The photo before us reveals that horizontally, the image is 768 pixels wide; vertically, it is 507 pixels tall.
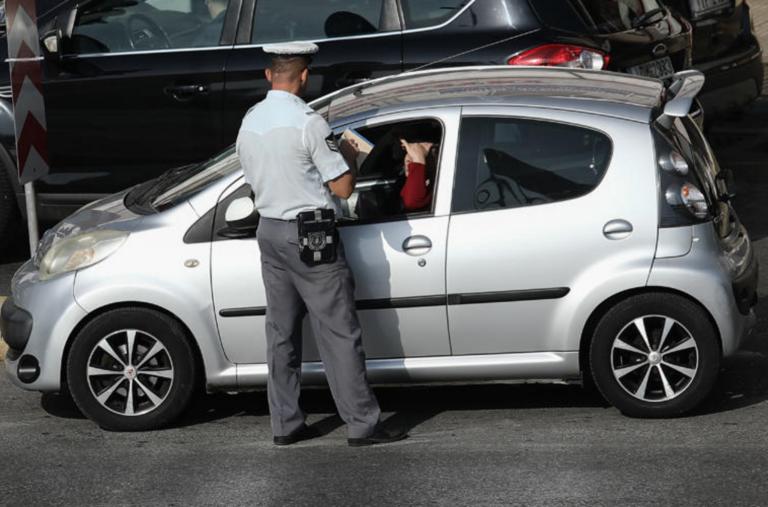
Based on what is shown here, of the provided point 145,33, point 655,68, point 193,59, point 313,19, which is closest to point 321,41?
point 313,19

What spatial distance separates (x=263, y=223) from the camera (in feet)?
19.9

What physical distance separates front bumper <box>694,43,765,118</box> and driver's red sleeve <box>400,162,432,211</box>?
459cm

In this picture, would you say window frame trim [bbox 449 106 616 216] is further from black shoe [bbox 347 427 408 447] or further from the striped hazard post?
the striped hazard post

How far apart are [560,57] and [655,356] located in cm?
280

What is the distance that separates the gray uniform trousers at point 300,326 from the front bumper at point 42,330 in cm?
87

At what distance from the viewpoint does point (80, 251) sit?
6.47 metres

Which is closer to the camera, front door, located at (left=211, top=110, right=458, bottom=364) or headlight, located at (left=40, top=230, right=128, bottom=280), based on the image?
front door, located at (left=211, top=110, right=458, bottom=364)

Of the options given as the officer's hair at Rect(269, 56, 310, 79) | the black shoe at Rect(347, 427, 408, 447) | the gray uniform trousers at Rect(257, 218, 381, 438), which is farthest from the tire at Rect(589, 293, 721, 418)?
the officer's hair at Rect(269, 56, 310, 79)

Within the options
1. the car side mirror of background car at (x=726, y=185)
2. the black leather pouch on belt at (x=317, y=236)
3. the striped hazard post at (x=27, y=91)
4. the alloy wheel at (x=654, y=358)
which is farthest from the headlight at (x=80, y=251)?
the car side mirror of background car at (x=726, y=185)

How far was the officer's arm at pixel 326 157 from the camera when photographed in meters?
5.90

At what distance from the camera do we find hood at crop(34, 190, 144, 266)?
21.5 feet

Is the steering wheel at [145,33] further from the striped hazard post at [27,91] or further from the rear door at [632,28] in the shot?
the rear door at [632,28]

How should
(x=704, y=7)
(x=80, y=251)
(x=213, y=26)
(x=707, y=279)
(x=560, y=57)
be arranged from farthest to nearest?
(x=704, y=7), (x=213, y=26), (x=560, y=57), (x=80, y=251), (x=707, y=279)

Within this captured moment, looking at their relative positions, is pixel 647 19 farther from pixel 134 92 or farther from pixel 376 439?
pixel 376 439
